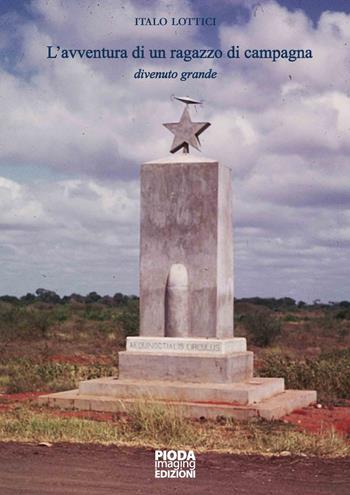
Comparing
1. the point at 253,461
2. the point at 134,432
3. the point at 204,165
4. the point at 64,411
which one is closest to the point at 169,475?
the point at 253,461

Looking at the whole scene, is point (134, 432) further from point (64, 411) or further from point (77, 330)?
point (77, 330)

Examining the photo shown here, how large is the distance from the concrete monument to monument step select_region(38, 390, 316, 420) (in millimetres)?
26

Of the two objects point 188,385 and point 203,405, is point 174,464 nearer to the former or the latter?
point 203,405

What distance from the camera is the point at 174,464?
28.2ft

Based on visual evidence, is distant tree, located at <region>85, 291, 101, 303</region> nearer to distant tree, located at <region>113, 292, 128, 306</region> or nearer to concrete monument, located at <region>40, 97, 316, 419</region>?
distant tree, located at <region>113, 292, 128, 306</region>

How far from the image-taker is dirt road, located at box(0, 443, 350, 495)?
7.60 m

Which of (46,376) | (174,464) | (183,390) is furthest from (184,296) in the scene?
(174,464)

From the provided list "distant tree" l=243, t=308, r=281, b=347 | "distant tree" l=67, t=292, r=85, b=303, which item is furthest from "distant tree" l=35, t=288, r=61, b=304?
"distant tree" l=243, t=308, r=281, b=347

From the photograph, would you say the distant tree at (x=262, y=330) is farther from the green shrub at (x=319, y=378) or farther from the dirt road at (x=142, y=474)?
the dirt road at (x=142, y=474)

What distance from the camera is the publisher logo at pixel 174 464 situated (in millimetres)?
8312

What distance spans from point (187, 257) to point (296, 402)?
117 inches

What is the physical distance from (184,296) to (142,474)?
239 inches

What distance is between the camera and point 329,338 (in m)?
39.3

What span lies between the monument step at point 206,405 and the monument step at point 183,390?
0.52 ft
